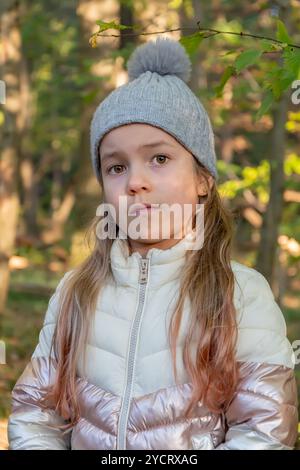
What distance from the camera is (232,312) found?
2379mm

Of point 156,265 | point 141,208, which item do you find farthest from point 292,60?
point 156,265

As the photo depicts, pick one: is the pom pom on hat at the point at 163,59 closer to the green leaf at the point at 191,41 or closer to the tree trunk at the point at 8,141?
the green leaf at the point at 191,41

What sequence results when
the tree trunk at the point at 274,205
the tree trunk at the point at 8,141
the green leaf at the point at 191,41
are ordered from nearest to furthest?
the green leaf at the point at 191,41
the tree trunk at the point at 274,205
the tree trunk at the point at 8,141

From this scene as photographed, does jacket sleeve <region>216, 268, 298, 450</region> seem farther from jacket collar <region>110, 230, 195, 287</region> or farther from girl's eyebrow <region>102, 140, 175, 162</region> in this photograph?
girl's eyebrow <region>102, 140, 175, 162</region>

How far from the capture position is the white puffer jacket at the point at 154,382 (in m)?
2.28

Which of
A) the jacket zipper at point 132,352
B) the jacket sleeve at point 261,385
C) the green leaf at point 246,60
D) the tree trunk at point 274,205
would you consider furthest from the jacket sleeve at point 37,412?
the tree trunk at point 274,205

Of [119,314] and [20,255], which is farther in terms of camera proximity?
[20,255]

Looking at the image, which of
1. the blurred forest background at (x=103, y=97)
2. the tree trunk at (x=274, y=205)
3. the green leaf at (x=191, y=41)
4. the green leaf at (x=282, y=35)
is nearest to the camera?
the green leaf at (x=282, y=35)

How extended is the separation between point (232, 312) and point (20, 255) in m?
13.5

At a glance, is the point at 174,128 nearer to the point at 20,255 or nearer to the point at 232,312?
the point at 232,312

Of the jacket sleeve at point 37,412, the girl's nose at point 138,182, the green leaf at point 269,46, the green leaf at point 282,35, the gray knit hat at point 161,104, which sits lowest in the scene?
the jacket sleeve at point 37,412

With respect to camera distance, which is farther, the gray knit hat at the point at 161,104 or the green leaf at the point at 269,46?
the green leaf at the point at 269,46
